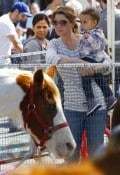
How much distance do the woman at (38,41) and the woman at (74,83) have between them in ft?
5.48

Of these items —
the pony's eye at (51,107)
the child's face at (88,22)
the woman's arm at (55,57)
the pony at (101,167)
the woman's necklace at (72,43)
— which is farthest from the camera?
the child's face at (88,22)

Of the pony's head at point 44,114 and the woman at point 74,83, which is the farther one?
the woman at point 74,83

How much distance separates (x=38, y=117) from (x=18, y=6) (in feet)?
20.9

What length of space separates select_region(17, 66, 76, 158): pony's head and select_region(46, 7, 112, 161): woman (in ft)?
2.00

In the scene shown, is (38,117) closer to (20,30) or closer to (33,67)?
(33,67)

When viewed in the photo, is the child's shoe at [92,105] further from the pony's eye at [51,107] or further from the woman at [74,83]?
the pony's eye at [51,107]

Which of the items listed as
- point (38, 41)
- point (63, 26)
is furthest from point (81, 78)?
point (38, 41)

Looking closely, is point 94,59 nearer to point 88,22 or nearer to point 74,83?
point 74,83

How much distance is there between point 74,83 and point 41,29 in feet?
9.81

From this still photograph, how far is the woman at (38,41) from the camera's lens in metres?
6.69

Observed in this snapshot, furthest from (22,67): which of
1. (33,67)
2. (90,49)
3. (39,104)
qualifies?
(39,104)

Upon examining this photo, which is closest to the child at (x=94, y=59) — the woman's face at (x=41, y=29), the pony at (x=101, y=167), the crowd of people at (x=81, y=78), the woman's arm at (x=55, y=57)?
the crowd of people at (x=81, y=78)

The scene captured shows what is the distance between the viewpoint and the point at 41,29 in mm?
7578

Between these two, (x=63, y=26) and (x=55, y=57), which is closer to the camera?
(x=55, y=57)
